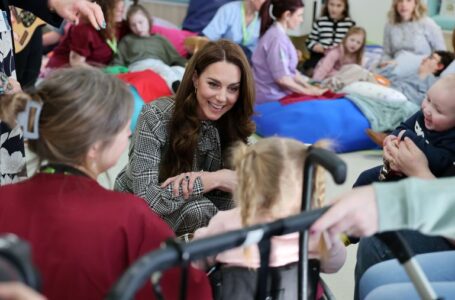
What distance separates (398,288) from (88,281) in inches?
29.2

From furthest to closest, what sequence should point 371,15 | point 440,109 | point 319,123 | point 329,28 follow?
point 371,15
point 329,28
point 319,123
point 440,109

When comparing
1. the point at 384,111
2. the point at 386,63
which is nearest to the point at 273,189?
the point at 384,111

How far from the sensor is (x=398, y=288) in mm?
1412

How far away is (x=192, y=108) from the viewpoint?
1947 mm

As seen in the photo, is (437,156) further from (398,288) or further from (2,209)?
(2,209)

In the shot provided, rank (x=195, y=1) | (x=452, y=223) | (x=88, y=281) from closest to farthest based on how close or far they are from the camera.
→ 1. (x=452, y=223)
2. (x=88, y=281)
3. (x=195, y=1)

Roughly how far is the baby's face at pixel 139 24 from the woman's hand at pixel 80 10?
2789 millimetres

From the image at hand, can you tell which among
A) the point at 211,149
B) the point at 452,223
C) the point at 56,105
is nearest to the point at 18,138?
the point at 211,149

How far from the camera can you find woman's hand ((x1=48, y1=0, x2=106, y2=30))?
1.70 m

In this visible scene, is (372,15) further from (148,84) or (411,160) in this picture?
(411,160)

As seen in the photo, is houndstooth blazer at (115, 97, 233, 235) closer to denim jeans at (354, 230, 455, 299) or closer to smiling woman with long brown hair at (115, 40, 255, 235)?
smiling woman with long brown hair at (115, 40, 255, 235)

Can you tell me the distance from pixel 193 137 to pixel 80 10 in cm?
53

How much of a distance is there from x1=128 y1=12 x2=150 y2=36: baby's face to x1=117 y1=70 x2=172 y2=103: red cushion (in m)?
0.67

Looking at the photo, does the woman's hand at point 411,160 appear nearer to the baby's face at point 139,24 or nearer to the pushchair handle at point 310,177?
the pushchair handle at point 310,177
